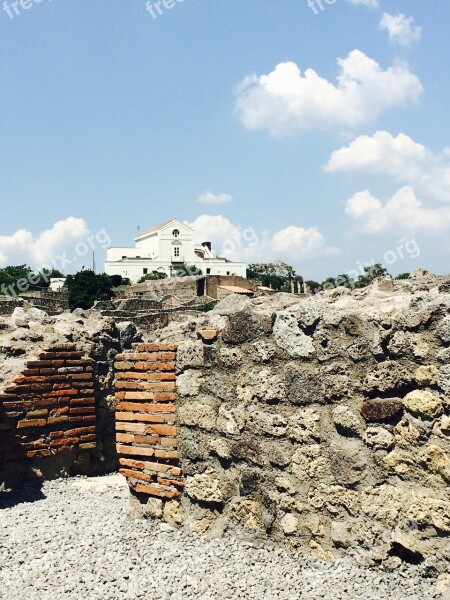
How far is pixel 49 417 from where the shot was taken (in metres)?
6.26

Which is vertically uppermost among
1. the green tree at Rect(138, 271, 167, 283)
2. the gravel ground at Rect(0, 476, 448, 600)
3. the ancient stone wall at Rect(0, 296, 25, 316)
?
the green tree at Rect(138, 271, 167, 283)

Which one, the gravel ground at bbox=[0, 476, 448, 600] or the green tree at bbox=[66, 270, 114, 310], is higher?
the green tree at bbox=[66, 270, 114, 310]

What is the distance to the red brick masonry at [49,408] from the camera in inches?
237

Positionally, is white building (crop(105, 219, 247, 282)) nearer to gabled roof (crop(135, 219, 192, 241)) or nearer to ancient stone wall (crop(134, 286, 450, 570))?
gabled roof (crop(135, 219, 192, 241))

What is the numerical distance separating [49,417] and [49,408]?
10 cm

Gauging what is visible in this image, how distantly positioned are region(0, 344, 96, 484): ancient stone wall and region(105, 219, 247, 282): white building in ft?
220

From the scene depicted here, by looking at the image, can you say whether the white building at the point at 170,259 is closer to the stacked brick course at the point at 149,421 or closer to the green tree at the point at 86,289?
the green tree at the point at 86,289

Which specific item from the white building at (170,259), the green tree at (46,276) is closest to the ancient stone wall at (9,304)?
the green tree at (46,276)

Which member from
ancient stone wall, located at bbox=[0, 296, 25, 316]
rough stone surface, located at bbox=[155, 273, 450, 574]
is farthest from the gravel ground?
ancient stone wall, located at bbox=[0, 296, 25, 316]

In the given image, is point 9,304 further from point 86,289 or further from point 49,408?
point 49,408

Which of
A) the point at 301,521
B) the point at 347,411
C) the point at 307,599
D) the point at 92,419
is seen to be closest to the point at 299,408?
the point at 347,411

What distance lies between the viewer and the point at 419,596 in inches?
118

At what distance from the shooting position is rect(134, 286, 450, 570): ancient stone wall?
125 inches

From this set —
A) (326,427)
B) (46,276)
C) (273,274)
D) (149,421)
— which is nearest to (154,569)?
(149,421)
